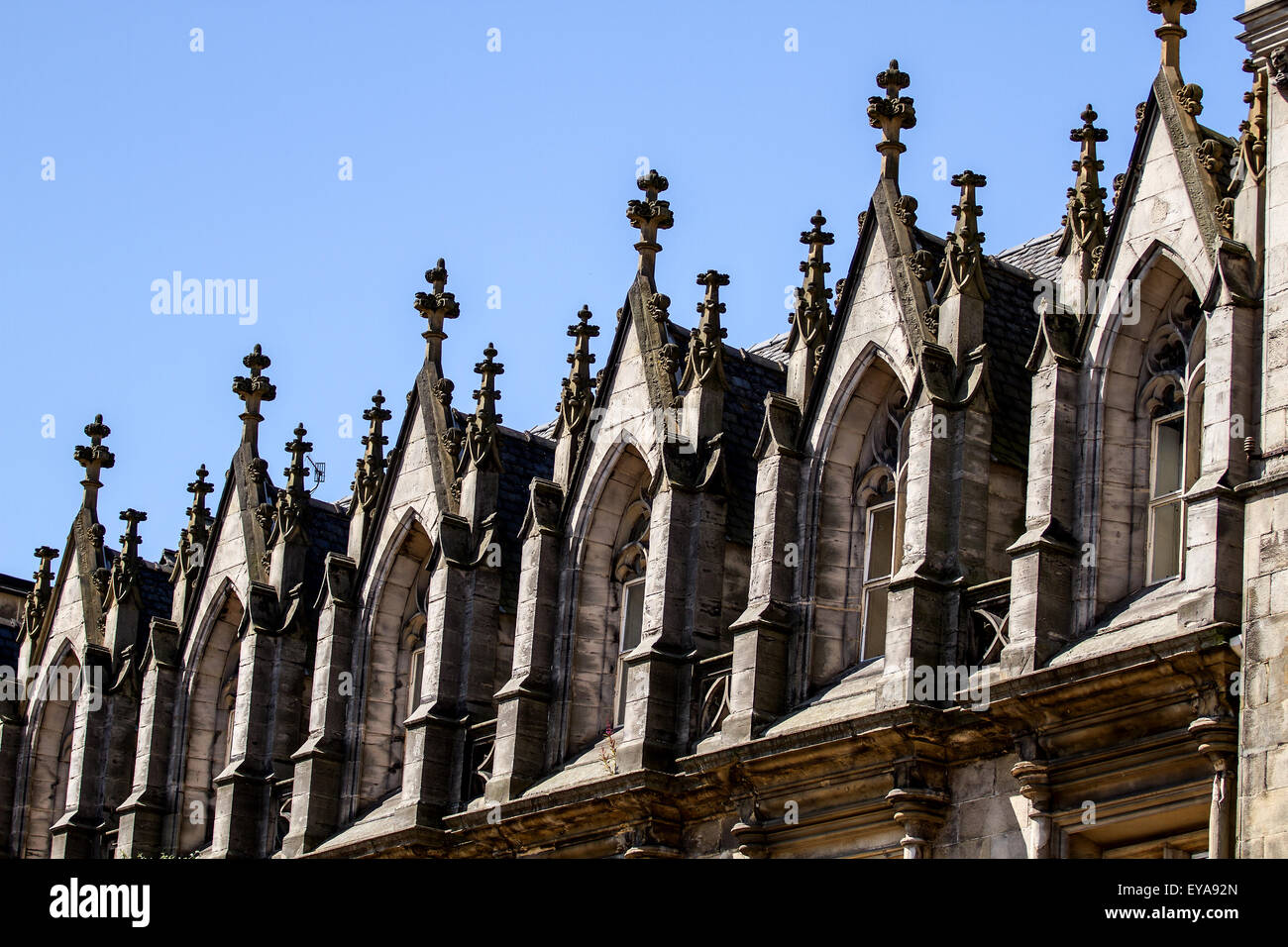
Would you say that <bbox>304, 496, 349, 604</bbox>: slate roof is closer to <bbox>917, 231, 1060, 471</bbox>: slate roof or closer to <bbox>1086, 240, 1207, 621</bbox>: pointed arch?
<bbox>917, 231, 1060, 471</bbox>: slate roof

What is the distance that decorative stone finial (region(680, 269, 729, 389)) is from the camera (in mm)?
35562

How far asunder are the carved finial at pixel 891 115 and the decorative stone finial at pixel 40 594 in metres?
19.3

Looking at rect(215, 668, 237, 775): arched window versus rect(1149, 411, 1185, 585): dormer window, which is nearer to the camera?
rect(1149, 411, 1185, 585): dormer window

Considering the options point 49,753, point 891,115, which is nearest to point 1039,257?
point 891,115

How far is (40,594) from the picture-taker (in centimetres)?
4866

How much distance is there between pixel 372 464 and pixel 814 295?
9.12 metres

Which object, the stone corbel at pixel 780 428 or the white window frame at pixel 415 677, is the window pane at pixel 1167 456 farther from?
the white window frame at pixel 415 677

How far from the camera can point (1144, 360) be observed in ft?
99.7

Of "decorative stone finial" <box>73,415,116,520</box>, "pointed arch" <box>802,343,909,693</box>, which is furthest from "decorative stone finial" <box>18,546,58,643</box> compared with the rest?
"pointed arch" <box>802,343,909,693</box>

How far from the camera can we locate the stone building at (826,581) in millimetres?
27969

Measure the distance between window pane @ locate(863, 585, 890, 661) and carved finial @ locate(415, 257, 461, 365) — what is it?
33.9 ft

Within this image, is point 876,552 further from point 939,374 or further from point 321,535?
point 321,535

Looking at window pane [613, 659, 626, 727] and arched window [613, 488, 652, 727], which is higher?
arched window [613, 488, 652, 727]

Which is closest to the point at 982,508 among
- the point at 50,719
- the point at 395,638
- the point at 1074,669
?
the point at 1074,669
